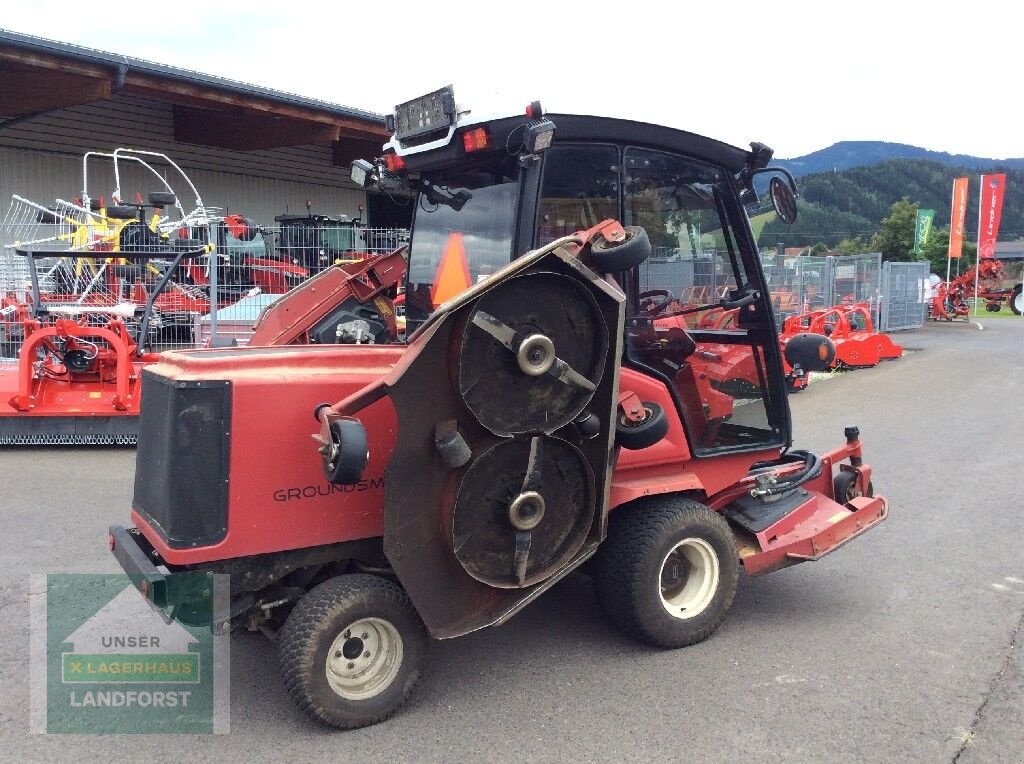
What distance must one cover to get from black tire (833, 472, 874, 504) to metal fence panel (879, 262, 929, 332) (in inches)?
672

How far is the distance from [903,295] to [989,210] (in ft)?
26.1

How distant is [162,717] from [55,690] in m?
0.51

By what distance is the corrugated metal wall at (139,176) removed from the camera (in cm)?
1479

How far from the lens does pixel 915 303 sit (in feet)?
73.5

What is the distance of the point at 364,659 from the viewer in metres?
3.24

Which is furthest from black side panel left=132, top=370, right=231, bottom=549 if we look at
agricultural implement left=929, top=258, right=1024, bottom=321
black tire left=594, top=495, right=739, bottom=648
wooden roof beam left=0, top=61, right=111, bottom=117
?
agricultural implement left=929, top=258, right=1024, bottom=321

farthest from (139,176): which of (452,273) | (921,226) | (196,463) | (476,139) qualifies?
(921,226)

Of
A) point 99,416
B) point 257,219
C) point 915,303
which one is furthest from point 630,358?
point 915,303

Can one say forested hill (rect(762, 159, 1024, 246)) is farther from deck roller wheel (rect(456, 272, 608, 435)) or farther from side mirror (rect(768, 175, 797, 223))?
deck roller wheel (rect(456, 272, 608, 435))

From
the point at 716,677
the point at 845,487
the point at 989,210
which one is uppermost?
the point at 989,210

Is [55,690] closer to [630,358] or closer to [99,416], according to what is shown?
[630,358]

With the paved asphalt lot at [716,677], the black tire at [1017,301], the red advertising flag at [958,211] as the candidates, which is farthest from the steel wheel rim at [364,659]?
the black tire at [1017,301]

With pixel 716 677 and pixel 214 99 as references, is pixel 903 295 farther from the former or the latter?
pixel 716 677

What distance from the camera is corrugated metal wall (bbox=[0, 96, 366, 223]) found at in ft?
48.5
